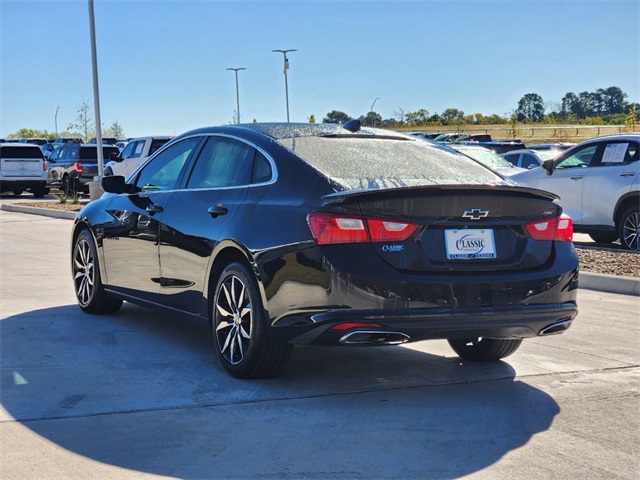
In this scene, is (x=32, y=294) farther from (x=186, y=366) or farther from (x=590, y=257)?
(x=590, y=257)

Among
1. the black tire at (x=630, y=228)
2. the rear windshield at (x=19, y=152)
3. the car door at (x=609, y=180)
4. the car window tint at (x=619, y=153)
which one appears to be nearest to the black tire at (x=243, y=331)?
the black tire at (x=630, y=228)

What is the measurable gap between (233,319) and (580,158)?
10.1 m

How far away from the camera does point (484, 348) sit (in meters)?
6.75

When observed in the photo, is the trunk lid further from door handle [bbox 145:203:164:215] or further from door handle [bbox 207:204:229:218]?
door handle [bbox 145:203:164:215]

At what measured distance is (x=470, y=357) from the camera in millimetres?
6859

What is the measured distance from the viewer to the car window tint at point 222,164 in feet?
21.3

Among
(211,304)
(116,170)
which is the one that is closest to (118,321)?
(211,304)

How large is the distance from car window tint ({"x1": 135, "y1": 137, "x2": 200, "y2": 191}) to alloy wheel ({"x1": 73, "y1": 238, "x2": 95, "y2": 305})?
0.96 m

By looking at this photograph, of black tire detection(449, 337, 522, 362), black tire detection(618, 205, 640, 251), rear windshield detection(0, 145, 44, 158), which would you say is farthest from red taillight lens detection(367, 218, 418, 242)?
rear windshield detection(0, 145, 44, 158)

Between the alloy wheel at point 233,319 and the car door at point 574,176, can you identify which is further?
the car door at point 574,176

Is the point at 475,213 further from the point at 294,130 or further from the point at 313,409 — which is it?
the point at 294,130

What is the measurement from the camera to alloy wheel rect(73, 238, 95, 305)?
842 centimetres

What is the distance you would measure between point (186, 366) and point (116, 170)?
23.0 metres

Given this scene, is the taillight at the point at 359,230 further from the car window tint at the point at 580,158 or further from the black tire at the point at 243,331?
the car window tint at the point at 580,158
